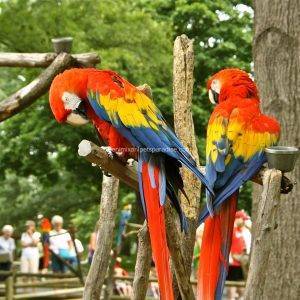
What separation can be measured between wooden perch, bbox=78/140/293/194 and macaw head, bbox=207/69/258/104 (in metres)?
0.29

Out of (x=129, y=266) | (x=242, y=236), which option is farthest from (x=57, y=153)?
(x=242, y=236)

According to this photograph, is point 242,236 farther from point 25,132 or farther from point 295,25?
point 25,132

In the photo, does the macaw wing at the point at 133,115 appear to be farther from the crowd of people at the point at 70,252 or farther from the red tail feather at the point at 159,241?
the crowd of people at the point at 70,252

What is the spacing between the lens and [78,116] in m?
2.27

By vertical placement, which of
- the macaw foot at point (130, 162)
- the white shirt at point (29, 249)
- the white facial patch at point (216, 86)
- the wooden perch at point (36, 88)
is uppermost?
the wooden perch at point (36, 88)

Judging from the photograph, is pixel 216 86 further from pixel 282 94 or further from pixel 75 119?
pixel 282 94

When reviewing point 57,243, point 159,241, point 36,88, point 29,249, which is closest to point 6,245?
point 29,249

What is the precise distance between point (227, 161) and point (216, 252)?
0.95ft

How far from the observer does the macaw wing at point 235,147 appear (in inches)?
86.6

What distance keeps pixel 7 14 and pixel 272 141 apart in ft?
16.0

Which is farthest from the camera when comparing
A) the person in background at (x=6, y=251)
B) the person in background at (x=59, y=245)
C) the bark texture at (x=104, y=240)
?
the person in background at (x=59, y=245)

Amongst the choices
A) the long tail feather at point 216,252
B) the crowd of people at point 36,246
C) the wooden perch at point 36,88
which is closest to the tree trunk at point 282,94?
the wooden perch at point 36,88

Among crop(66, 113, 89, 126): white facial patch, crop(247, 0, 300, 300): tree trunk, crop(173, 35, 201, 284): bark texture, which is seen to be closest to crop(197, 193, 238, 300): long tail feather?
crop(173, 35, 201, 284): bark texture

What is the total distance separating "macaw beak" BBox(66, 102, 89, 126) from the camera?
7.36ft
